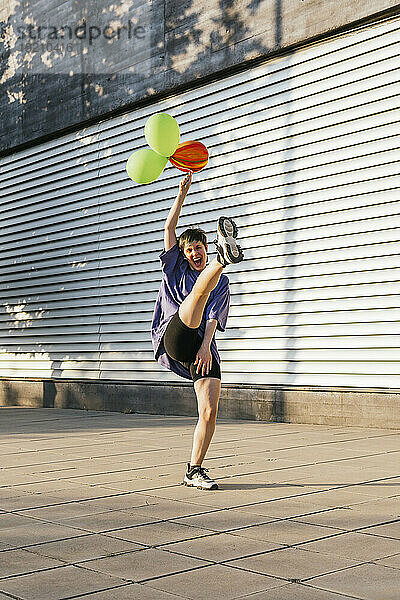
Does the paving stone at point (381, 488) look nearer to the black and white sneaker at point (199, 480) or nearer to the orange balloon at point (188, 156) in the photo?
the black and white sneaker at point (199, 480)

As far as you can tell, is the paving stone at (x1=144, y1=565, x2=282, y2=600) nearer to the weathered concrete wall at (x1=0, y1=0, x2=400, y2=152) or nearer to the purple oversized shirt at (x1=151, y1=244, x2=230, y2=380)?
the purple oversized shirt at (x1=151, y1=244, x2=230, y2=380)

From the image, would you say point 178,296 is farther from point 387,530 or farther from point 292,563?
point 292,563

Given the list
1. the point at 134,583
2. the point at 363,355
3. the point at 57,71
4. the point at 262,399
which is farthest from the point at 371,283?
the point at 57,71

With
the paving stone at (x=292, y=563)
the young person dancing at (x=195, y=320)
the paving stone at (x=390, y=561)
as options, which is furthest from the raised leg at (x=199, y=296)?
the paving stone at (x=390, y=561)

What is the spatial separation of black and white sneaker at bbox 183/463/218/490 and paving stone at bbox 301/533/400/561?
166cm

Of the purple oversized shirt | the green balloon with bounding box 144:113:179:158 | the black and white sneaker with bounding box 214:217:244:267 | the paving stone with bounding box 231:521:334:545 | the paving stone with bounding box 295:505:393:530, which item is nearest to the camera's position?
the paving stone with bounding box 231:521:334:545

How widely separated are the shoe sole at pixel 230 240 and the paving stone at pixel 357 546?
1961 millimetres

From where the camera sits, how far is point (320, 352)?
1088cm

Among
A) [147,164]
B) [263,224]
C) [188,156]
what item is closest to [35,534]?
[147,164]

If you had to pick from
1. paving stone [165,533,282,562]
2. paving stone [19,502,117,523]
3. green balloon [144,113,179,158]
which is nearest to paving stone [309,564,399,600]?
paving stone [165,533,282,562]

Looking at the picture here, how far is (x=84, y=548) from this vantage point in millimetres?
4523

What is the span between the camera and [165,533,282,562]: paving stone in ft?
14.2

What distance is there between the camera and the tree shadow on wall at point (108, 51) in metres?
12.3

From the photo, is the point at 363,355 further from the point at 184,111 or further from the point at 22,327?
the point at 22,327
